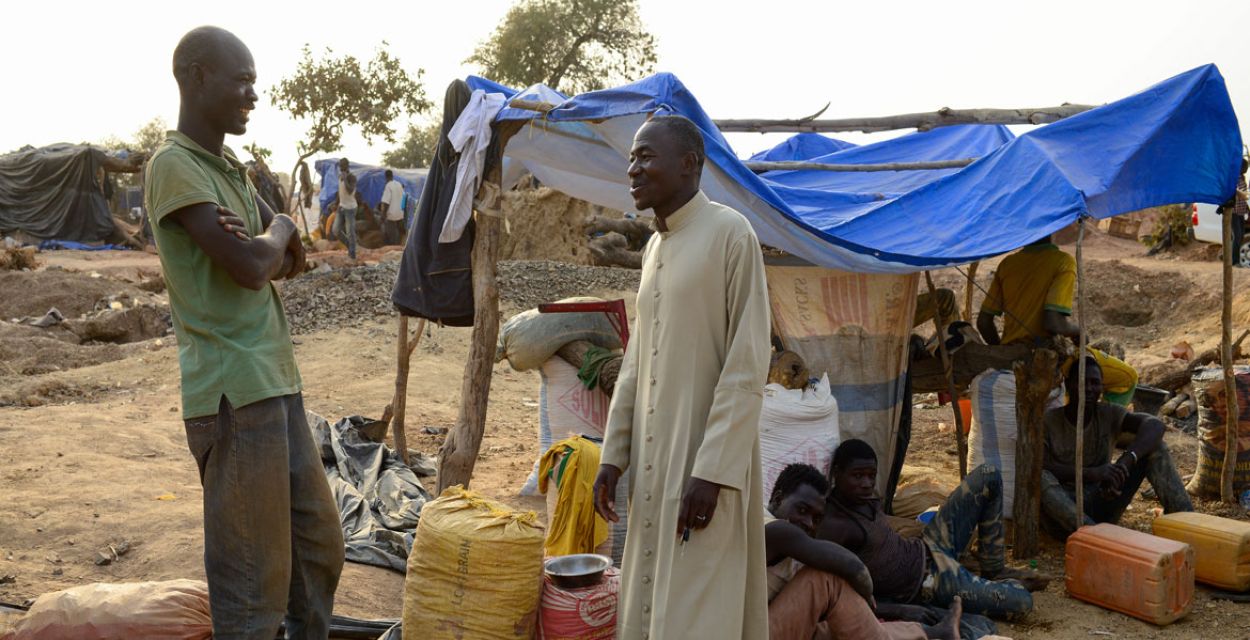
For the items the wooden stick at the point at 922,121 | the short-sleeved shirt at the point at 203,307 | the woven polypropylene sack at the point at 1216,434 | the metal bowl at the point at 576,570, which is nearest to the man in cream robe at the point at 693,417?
the metal bowl at the point at 576,570

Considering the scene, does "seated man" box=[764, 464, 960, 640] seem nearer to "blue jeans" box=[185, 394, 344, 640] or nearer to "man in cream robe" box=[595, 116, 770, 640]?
"man in cream robe" box=[595, 116, 770, 640]

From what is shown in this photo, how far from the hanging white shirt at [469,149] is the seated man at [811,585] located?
2259mm

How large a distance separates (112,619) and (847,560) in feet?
7.41

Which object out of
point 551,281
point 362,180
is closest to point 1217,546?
point 551,281

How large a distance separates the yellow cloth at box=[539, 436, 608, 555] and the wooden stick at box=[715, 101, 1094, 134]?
9.66ft

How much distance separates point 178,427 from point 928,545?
5177 mm

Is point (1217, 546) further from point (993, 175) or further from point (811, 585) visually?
point (811, 585)

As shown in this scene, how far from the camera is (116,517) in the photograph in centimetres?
463

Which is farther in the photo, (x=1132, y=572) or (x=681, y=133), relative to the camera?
(x=1132, y=572)

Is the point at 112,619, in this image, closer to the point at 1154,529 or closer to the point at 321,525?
the point at 321,525

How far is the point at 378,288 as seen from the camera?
1238 centimetres

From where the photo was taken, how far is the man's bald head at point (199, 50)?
2.36 meters

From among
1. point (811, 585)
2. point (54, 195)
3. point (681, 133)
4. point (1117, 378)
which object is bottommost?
point (811, 585)

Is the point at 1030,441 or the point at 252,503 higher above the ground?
the point at 252,503
